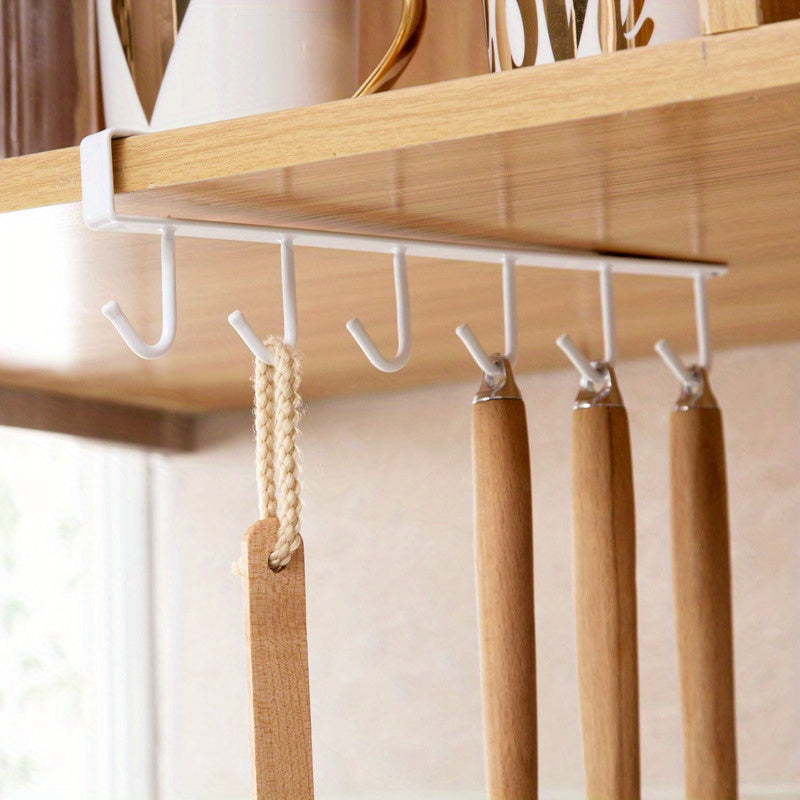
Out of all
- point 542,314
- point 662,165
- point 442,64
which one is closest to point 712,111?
point 662,165

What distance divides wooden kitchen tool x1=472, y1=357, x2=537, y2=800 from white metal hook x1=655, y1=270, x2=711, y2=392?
0.35 feet

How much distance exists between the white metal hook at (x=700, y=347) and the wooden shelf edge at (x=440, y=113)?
237mm

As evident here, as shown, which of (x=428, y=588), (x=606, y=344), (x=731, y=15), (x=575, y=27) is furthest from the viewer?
(x=428, y=588)

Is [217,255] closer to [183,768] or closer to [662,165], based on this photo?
[662,165]

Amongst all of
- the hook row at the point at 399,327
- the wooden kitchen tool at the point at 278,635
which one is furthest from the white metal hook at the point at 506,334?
the wooden kitchen tool at the point at 278,635

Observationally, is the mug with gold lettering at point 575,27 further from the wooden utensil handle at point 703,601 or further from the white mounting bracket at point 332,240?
the wooden utensil handle at point 703,601

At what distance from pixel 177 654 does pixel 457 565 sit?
0.85ft

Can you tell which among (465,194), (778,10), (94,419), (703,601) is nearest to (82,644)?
(94,419)

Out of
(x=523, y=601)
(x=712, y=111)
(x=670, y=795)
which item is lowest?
(x=670, y=795)

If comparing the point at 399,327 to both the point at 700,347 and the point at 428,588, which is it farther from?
the point at 428,588

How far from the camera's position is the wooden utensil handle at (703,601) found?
57 cm

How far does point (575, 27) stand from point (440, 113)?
0.10 m

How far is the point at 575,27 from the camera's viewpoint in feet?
1.46

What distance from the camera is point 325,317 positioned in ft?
2.17
